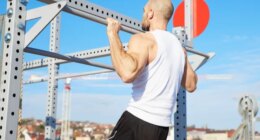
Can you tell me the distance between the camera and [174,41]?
1182 mm

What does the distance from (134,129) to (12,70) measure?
53 cm

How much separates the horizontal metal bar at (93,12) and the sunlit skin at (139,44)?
37 cm

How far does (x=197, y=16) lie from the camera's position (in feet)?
7.64

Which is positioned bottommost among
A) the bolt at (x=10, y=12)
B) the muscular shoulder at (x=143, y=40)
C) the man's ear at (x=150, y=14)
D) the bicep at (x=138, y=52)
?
the bicep at (x=138, y=52)

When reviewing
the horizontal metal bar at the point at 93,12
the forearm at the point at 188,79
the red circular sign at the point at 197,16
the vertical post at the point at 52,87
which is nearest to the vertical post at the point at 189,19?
the red circular sign at the point at 197,16

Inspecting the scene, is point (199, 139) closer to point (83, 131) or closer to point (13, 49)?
point (83, 131)

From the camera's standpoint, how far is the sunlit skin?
100cm

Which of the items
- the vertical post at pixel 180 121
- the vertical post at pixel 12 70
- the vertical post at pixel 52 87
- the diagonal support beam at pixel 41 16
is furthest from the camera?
the vertical post at pixel 52 87

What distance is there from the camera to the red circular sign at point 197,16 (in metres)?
2.29

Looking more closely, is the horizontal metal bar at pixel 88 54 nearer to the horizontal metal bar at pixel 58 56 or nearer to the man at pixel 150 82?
the horizontal metal bar at pixel 58 56

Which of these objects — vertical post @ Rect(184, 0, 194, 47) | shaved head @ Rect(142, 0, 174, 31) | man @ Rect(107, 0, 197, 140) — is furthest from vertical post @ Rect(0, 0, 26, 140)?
vertical post @ Rect(184, 0, 194, 47)

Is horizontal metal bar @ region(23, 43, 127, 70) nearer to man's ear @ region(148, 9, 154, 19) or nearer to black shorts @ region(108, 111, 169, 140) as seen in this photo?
man's ear @ region(148, 9, 154, 19)

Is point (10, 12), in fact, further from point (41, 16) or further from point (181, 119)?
point (181, 119)

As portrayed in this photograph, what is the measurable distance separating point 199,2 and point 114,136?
1518mm
